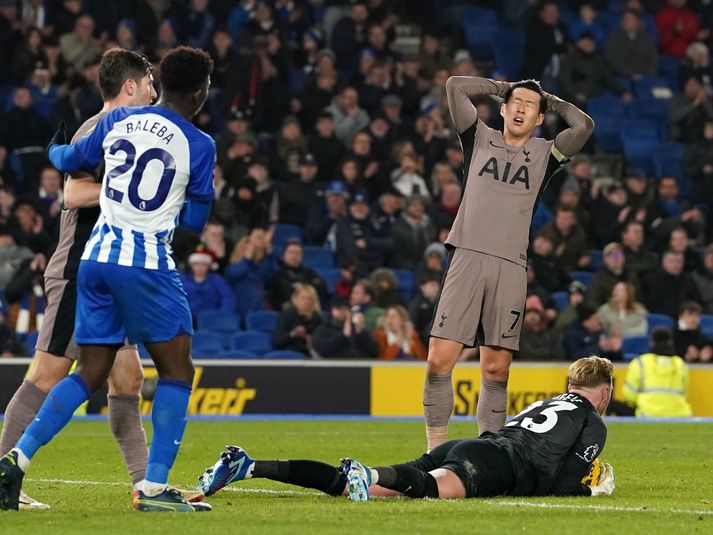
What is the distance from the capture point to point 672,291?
1850 centimetres

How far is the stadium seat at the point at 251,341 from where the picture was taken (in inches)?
677

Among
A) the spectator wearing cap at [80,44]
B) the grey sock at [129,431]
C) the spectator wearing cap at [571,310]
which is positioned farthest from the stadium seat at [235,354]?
the grey sock at [129,431]

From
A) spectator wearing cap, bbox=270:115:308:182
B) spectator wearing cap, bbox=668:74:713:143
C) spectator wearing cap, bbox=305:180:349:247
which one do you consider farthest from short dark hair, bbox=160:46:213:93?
spectator wearing cap, bbox=668:74:713:143

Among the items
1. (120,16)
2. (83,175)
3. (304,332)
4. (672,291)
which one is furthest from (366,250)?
(83,175)

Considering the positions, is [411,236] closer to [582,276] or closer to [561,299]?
[561,299]

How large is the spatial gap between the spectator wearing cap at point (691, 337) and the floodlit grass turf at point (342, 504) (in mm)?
5144

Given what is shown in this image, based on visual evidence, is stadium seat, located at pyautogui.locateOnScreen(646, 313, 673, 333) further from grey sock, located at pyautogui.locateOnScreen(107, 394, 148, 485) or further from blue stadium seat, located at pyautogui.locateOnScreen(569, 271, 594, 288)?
grey sock, located at pyautogui.locateOnScreen(107, 394, 148, 485)

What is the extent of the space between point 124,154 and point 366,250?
1193cm

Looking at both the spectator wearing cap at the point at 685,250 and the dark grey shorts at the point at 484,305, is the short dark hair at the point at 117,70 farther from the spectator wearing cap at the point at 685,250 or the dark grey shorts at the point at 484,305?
the spectator wearing cap at the point at 685,250

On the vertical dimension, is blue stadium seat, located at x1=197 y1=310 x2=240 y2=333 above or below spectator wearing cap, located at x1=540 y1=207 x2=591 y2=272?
below

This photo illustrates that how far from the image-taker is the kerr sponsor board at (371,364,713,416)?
16453 millimetres

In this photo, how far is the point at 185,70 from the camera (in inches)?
264

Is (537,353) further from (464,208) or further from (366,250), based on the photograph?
(464,208)

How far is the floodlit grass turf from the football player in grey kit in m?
1.06
